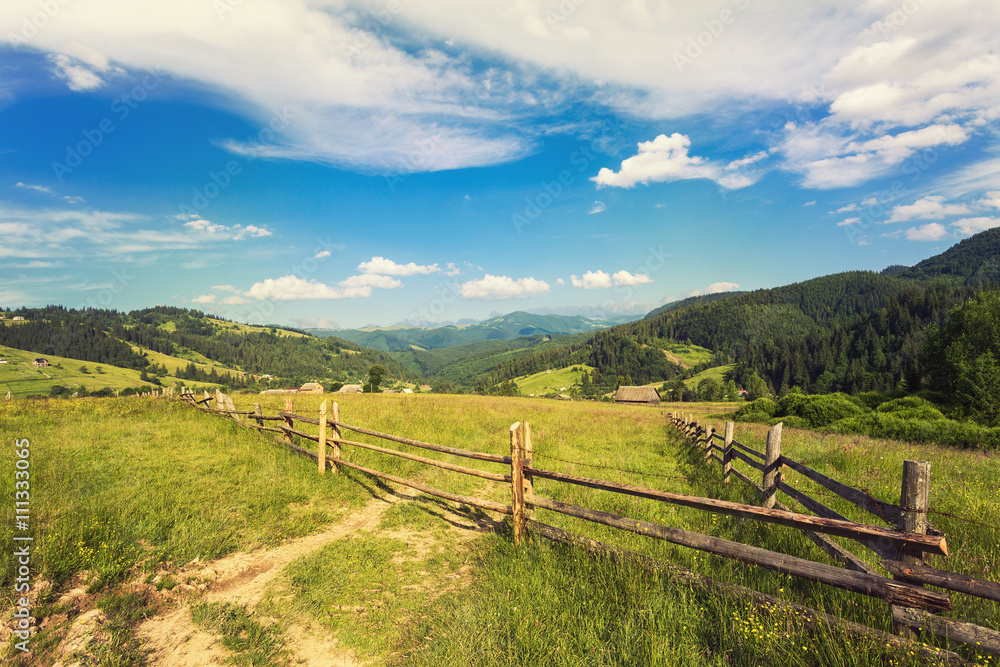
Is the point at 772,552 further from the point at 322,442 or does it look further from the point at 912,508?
the point at 322,442

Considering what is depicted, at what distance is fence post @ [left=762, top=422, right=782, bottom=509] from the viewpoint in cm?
659

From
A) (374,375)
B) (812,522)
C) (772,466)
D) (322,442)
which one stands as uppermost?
(812,522)

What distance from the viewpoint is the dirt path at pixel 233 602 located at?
12.6 feet

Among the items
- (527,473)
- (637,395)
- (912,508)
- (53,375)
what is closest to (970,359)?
(912,508)

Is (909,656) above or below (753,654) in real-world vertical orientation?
above

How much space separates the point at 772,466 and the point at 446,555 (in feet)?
19.5

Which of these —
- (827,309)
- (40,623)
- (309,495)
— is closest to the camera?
(40,623)

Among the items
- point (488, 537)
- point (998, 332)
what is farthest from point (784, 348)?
point (488, 537)

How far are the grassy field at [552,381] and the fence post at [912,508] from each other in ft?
407

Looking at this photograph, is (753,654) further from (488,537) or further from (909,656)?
(488,537)

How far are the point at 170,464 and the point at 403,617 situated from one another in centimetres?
735

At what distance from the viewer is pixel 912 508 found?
120 inches

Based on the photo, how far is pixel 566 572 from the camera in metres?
4.68

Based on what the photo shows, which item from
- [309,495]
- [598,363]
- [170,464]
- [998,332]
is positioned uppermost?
[998,332]
